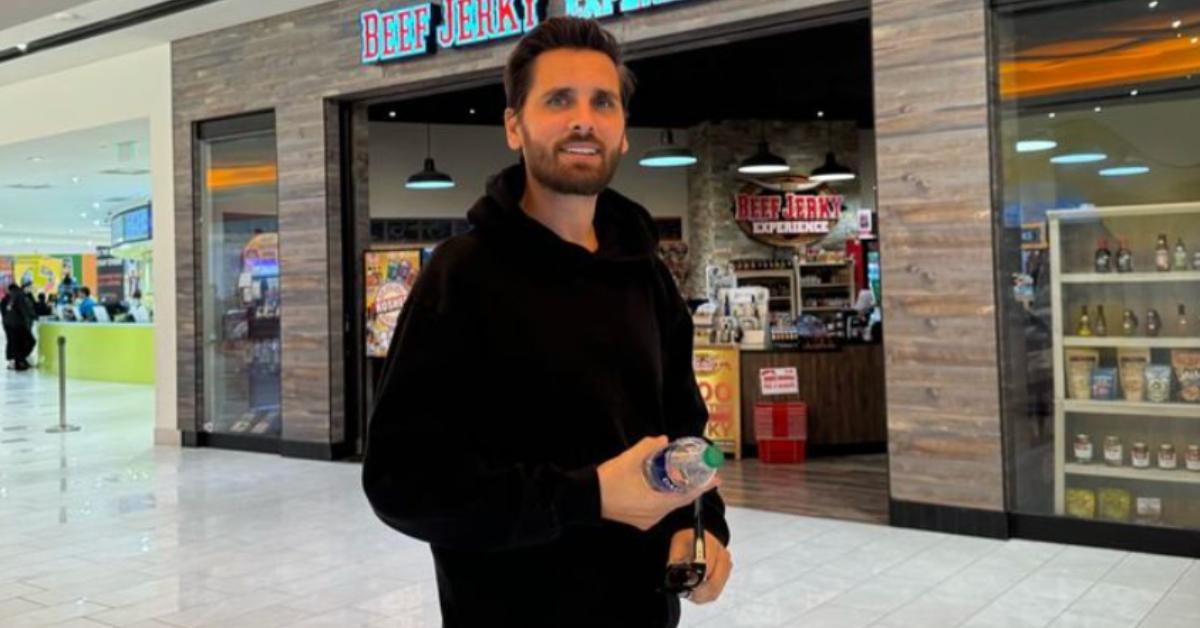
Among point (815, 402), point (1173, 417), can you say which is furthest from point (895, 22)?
point (815, 402)

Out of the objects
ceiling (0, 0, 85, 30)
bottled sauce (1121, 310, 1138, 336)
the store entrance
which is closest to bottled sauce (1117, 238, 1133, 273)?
bottled sauce (1121, 310, 1138, 336)

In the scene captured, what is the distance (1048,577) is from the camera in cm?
443

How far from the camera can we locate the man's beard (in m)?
1.25

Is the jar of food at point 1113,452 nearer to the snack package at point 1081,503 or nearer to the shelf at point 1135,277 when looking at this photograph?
the snack package at point 1081,503

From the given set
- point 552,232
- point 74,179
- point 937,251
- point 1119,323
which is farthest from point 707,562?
point 74,179

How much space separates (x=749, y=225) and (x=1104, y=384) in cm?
781

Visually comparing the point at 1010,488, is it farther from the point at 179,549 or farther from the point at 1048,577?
the point at 179,549

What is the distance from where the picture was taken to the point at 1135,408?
5023mm

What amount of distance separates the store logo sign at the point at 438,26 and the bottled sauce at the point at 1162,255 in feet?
13.6

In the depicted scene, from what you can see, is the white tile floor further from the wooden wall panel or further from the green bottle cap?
the green bottle cap

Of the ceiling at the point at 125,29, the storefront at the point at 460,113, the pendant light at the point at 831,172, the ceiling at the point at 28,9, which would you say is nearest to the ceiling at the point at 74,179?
the ceiling at the point at 125,29

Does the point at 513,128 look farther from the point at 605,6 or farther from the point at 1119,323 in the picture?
the point at 605,6

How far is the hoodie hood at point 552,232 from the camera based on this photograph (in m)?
1.27

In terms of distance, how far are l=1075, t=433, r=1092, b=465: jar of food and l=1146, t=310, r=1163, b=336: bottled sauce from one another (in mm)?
642
